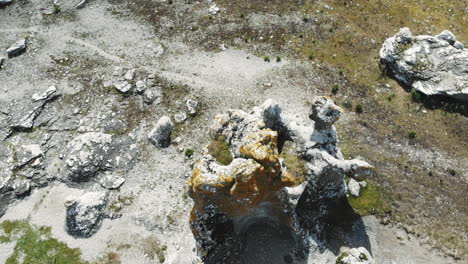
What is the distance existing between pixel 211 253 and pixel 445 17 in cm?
4884

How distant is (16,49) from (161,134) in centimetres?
2552

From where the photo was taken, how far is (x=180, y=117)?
42594 millimetres

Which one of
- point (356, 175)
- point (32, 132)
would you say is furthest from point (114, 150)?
point (356, 175)

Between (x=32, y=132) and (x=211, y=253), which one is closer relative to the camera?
(x=211, y=253)

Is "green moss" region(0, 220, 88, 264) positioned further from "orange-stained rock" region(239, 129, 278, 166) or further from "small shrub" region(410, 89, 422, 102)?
"small shrub" region(410, 89, 422, 102)

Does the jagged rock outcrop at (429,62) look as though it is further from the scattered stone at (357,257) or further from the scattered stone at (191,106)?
the scattered stone at (191,106)

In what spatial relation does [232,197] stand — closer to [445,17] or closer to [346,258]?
[346,258]

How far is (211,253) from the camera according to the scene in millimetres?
32031

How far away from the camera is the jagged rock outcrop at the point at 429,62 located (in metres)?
43.9

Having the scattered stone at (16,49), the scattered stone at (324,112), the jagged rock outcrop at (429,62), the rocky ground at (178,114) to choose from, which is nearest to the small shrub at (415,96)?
the rocky ground at (178,114)

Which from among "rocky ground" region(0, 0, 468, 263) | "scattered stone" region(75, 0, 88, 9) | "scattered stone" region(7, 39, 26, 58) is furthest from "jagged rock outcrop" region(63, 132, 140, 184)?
"scattered stone" region(75, 0, 88, 9)

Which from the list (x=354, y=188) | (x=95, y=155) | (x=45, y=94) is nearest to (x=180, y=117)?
(x=95, y=155)

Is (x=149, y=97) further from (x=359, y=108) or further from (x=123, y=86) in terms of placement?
(x=359, y=108)

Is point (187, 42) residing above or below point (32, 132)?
above
